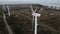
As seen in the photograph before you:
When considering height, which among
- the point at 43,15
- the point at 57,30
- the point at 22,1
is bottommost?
the point at 57,30

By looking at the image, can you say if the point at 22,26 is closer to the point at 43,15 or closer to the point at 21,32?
the point at 21,32

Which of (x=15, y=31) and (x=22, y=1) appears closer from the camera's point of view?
(x=22, y=1)

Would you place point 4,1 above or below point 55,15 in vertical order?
above

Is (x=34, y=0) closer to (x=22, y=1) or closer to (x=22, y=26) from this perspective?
(x=22, y=1)

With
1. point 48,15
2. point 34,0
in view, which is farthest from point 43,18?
point 34,0

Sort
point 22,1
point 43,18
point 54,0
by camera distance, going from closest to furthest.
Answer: point 54,0, point 22,1, point 43,18

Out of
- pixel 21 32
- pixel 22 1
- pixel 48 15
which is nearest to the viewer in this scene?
pixel 22 1

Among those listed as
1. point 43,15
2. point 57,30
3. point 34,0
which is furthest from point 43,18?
point 34,0
